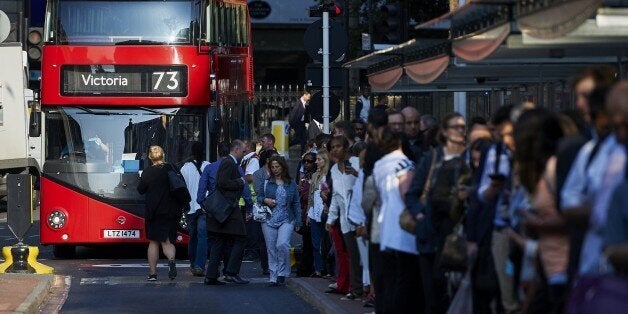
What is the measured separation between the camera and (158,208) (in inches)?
736

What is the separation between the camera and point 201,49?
22.2 metres

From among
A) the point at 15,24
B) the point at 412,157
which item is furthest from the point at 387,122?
the point at 15,24

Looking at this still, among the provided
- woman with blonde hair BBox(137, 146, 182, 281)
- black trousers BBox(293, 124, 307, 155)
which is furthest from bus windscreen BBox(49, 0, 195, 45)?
black trousers BBox(293, 124, 307, 155)

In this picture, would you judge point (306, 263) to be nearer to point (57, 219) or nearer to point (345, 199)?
point (345, 199)

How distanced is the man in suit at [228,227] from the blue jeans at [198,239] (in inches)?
45.8

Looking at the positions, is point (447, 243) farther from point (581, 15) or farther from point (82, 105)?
point (82, 105)

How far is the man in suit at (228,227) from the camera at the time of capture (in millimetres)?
18328

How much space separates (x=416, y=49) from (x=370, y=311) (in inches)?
107

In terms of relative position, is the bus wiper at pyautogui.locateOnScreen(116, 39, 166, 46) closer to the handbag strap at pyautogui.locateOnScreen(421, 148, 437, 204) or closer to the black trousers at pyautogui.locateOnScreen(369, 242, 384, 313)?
the black trousers at pyautogui.locateOnScreen(369, 242, 384, 313)

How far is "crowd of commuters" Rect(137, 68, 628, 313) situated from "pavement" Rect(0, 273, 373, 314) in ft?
0.83

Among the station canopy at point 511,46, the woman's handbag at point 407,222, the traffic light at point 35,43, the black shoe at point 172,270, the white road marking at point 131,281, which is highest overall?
the traffic light at point 35,43

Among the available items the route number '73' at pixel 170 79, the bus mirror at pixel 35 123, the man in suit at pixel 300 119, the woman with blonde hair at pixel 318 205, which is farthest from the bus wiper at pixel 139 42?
the man in suit at pixel 300 119

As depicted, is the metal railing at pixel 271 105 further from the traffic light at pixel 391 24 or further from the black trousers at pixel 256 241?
the traffic light at pixel 391 24

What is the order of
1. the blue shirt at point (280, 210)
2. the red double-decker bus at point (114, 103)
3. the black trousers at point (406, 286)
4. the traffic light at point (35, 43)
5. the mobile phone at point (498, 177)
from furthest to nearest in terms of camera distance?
the red double-decker bus at point (114, 103)
the traffic light at point (35, 43)
the blue shirt at point (280, 210)
the black trousers at point (406, 286)
the mobile phone at point (498, 177)
